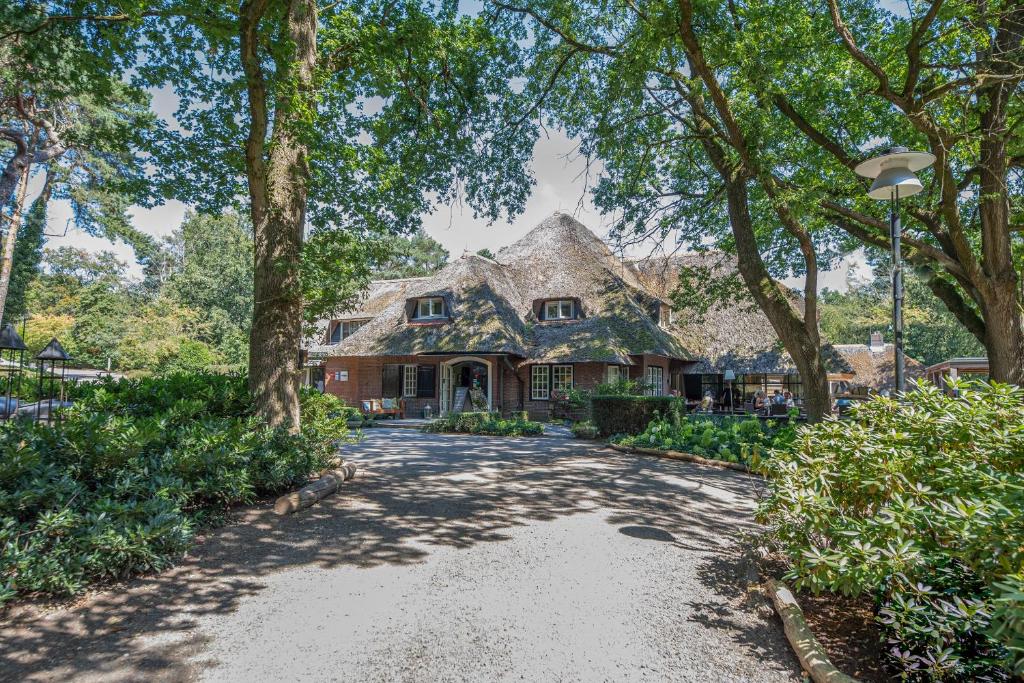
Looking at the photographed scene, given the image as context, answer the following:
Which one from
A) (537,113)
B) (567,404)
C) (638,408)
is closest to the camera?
(537,113)

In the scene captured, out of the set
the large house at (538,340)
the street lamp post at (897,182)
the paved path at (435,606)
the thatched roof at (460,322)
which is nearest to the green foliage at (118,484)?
the paved path at (435,606)

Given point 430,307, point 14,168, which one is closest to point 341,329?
point 430,307

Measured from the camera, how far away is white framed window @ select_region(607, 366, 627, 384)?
20.0 m

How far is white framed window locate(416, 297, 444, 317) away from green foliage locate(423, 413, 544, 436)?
6135 mm

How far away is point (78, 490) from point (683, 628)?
503 centimetres

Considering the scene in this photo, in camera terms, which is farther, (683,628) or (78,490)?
(78,490)

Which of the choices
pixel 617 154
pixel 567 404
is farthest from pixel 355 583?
pixel 567 404

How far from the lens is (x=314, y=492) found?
659 centimetres

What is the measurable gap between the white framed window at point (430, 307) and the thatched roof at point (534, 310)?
0.40 meters

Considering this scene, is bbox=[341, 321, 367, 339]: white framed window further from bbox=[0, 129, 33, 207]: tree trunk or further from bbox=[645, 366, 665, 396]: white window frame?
bbox=[645, 366, 665, 396]: white window frame

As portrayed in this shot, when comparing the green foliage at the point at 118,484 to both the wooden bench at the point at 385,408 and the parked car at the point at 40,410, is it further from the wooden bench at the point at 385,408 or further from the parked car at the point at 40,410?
the wooden bench at the point at 385,408

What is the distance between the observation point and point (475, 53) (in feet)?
34.3

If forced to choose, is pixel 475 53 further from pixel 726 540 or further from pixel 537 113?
pixel 726 540

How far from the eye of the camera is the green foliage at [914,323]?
3700 centimetres
